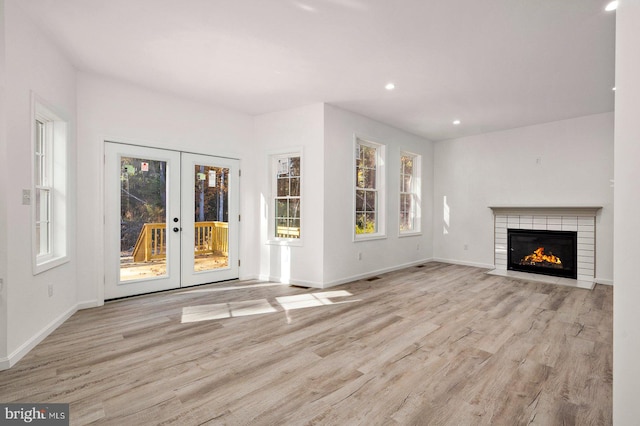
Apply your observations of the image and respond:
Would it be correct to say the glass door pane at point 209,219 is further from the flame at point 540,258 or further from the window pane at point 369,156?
the flame at point 540,258

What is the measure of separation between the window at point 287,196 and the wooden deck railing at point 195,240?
84cm

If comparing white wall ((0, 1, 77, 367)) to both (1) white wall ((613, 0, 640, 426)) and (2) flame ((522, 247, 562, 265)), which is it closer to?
(1) white wall ((613, 0, 640, 426))

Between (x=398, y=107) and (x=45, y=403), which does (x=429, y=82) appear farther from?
(x=45, y=403)

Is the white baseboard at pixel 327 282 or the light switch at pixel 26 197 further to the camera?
the white baseboard at pixel 327 282

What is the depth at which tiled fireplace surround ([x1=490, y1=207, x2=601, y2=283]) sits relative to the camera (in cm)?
532

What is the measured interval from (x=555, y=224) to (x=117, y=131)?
23.0 feet

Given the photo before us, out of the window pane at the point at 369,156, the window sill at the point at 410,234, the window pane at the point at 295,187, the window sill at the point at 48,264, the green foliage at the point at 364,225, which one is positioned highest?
the window pane at the point at 369,156

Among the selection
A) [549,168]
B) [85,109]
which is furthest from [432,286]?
[85,109]

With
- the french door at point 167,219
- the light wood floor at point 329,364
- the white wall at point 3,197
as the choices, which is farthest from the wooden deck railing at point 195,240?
the white wall at point 3,197

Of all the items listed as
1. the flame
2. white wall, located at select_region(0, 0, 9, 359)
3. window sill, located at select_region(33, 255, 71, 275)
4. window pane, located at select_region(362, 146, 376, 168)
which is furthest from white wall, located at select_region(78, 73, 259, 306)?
the flame

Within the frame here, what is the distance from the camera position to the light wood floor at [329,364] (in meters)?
1.88

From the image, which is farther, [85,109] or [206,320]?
[85,109]

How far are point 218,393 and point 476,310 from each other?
3.02m

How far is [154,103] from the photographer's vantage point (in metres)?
4.35
